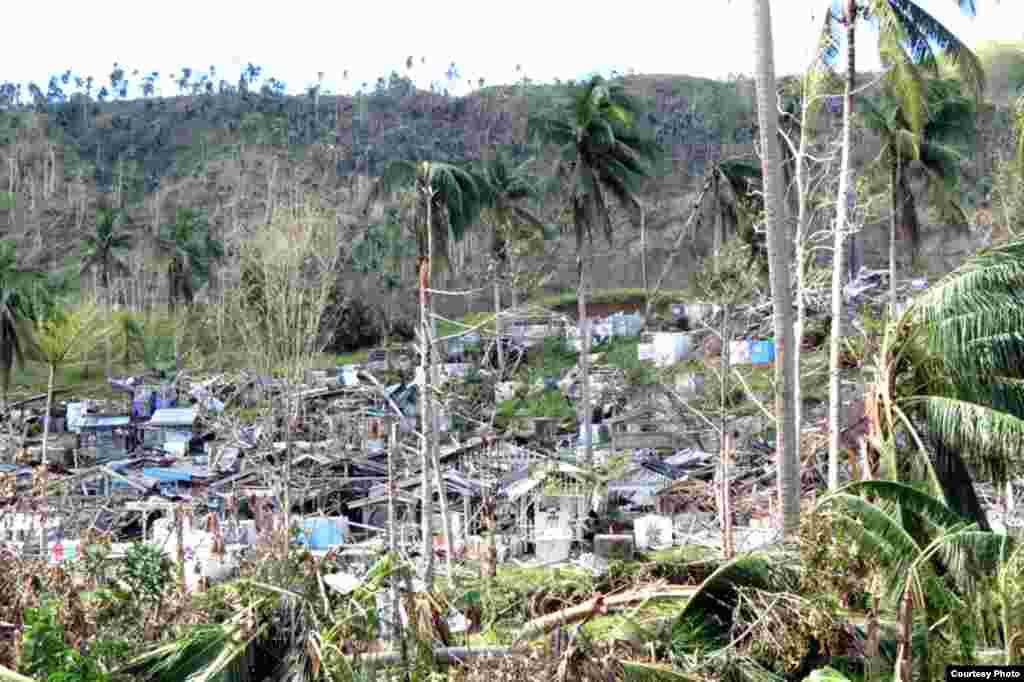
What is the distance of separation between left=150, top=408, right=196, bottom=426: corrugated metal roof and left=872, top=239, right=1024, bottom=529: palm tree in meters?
32.5

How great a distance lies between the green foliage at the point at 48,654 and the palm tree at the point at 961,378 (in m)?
7.44

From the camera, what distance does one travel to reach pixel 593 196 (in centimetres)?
3222

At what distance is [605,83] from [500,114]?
8063 centimetres

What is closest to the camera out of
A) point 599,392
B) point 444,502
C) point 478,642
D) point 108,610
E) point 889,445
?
point 108,610

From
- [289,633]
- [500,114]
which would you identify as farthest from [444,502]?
[500,114]

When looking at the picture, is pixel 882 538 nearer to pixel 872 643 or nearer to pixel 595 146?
pixel 872 643

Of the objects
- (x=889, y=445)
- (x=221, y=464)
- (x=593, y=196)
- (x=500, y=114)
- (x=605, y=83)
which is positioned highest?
(x=500, y=114)

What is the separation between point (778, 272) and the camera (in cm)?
959

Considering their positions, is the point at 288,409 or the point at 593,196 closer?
the point at 288,409

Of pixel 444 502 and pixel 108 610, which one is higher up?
pixel 108 610

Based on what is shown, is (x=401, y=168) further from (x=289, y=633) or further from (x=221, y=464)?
(x=289, y=633)

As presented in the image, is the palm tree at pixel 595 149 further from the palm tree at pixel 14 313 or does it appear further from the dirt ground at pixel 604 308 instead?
the dirt ground at pixel 604 308

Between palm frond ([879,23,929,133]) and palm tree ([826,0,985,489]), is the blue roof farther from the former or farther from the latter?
palm frond ([879,23,929,133])

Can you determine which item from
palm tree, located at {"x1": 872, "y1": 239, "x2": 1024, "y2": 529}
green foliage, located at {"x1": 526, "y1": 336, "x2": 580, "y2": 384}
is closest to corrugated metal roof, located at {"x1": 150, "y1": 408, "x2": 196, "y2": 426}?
green foliage, located at {"x1": 526, "y1": 336, "x2": 580, "y2": 384}
